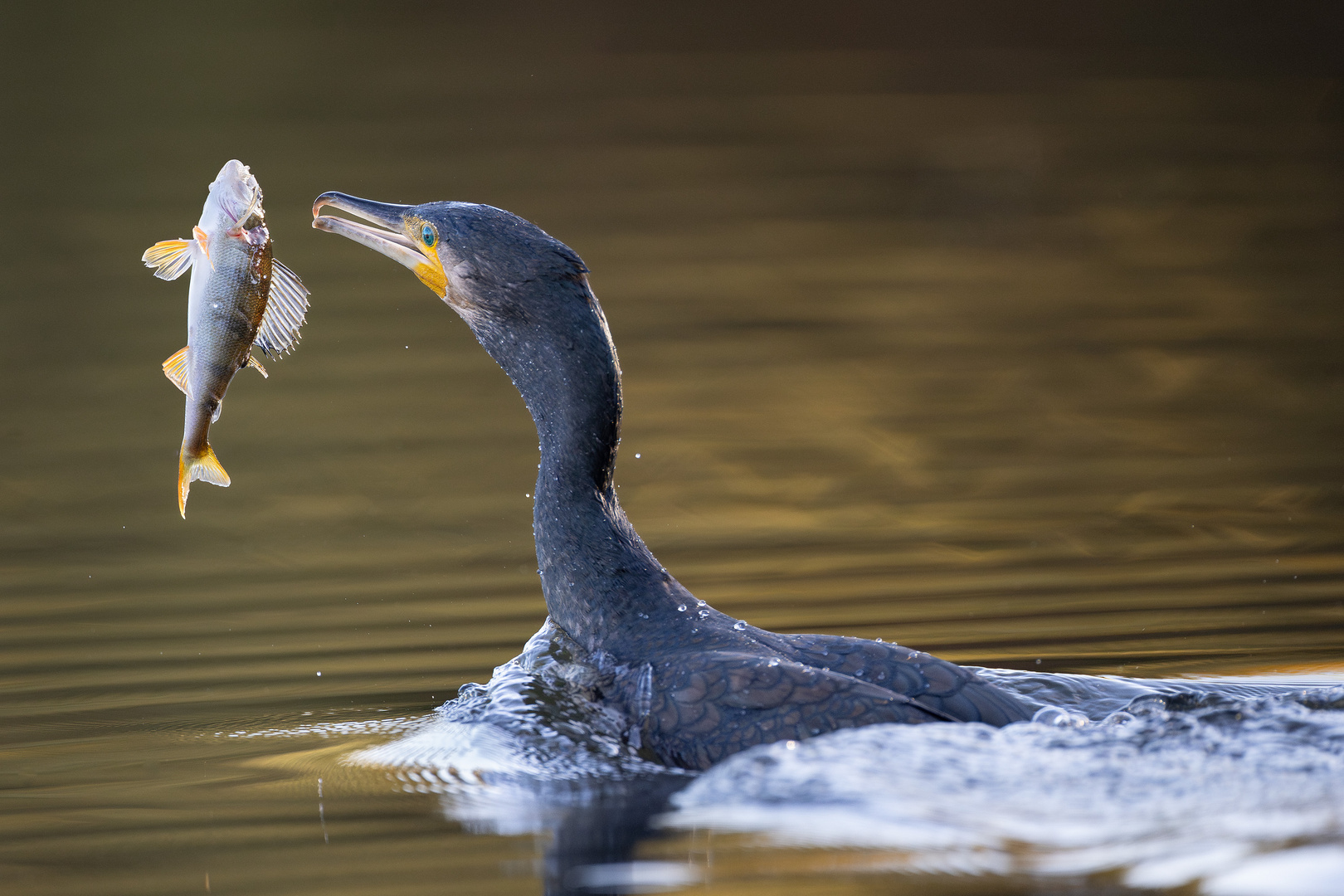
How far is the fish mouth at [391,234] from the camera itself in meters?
4.88

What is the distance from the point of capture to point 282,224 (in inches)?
417

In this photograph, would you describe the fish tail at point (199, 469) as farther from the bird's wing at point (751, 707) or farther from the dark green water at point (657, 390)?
the bird's wing at point (751, 707)

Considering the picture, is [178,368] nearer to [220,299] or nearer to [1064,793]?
[220,299]

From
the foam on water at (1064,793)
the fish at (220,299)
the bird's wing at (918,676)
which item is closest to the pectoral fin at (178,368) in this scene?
the fish at (220,299)

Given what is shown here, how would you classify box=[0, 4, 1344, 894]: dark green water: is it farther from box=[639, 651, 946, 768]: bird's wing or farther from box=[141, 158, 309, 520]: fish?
box=[141, 158, 309, 520]: fish

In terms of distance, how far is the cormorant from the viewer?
412 centimetres

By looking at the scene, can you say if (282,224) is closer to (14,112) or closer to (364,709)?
(14,112)

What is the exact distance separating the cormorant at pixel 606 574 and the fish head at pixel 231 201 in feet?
0.68

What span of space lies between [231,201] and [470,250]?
66 centimetres

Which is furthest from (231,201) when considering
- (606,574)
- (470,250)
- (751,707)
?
(751,707)

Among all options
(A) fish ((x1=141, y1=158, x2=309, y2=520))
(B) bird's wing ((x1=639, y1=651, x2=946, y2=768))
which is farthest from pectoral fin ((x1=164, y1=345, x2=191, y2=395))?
(B) bird's wing ((x1=639, y1=651, x2=946, y2=768))

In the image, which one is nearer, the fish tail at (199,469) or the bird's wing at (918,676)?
the bird's wing at (918,676)

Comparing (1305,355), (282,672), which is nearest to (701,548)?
(282,672)

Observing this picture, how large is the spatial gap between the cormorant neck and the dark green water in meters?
0.67
